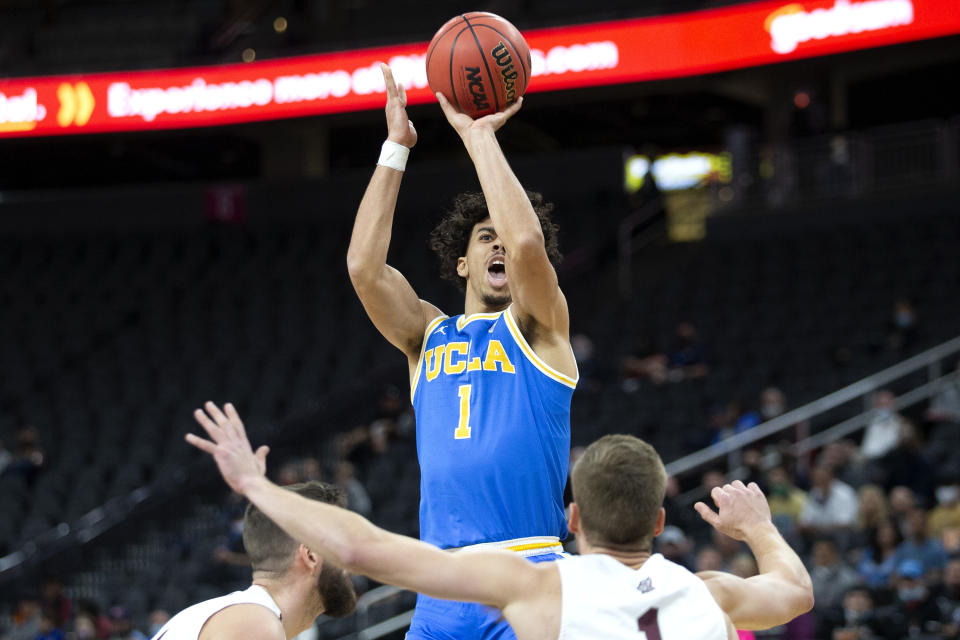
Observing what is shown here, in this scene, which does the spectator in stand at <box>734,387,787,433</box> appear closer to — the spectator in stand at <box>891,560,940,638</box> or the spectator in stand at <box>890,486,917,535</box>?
the spectator in stand at <box>890,486,917,535</box>

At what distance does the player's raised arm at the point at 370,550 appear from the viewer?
2.91m

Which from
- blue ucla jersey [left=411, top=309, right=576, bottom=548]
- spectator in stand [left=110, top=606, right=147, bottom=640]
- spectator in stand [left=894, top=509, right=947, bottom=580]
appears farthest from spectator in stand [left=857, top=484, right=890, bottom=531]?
blue ucla jersey [left=411, top=309, right=576, bottom=548]

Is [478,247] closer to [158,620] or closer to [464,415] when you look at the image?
[464,415]

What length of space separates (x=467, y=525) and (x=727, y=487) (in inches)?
35.1

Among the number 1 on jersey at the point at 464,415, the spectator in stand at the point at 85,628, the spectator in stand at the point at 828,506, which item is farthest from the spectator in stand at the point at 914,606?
the spectator in stand at the point at 85,628

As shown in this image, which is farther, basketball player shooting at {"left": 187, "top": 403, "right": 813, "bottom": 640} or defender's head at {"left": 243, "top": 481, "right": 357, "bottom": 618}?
defender's head at {"left": 243, "top": 481, "right": 357, "bottom": 618}

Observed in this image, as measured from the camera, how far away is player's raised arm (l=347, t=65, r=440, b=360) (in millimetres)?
4367

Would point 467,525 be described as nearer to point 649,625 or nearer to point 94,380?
point 649,625

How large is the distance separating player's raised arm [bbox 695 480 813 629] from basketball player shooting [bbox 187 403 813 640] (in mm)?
148

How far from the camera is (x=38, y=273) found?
2011cm

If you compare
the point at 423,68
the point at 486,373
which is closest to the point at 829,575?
the point at 486,373

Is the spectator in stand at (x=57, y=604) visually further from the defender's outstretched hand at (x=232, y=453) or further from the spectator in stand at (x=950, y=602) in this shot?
the defender's outstretched hand at (x=232, y=453)

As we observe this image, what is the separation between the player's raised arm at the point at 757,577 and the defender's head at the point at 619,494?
35 centimetres

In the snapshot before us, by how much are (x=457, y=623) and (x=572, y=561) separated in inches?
37.8
